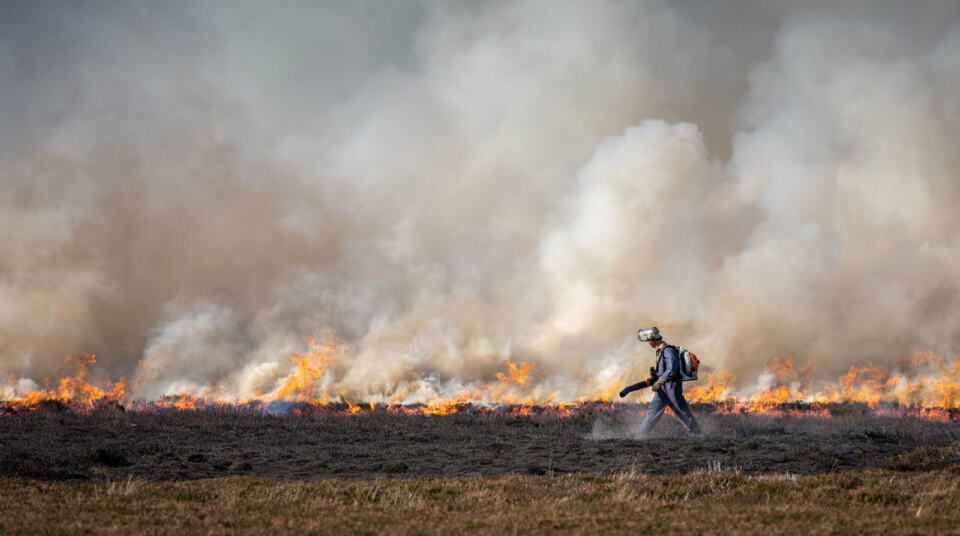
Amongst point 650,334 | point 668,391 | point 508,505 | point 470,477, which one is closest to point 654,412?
point 668,391

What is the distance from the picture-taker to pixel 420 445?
73.7 ft

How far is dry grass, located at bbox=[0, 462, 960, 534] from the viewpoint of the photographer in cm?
950

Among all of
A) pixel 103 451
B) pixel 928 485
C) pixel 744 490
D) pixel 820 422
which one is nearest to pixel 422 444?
pixel 103 451

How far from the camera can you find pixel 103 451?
1806cm

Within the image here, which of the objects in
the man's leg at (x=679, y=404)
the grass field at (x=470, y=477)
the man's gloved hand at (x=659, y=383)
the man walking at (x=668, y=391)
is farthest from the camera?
the man's leg at (x=679, y=404)

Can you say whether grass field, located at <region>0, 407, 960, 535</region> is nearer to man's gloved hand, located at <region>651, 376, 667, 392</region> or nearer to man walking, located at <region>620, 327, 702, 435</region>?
man walking, located at <region>620, 327, 702, 435</region>

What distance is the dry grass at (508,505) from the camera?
31.2 feet

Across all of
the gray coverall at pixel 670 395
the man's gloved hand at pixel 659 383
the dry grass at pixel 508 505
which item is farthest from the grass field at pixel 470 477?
the man's gloved hand at pixel 659 383

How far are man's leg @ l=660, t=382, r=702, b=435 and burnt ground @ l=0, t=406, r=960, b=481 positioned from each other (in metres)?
0.58

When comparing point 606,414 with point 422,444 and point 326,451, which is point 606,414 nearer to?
point 422,444

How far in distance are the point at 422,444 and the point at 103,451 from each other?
27.8 feet

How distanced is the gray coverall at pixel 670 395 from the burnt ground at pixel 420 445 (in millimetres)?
570

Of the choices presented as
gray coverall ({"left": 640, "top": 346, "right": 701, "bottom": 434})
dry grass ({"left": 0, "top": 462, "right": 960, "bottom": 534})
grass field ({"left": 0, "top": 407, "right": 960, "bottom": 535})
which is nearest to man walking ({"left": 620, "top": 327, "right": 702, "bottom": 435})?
gray coverall ({"left": 640, "top": 346, "right": 701, "bottom": 434})

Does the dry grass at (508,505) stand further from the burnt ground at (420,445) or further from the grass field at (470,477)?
the burnt ground at (420,445)
